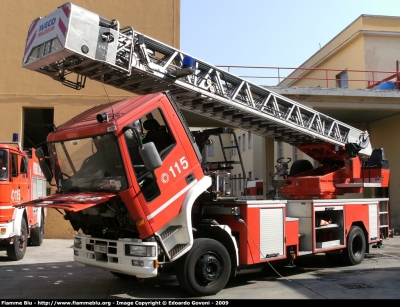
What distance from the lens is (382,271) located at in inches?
356

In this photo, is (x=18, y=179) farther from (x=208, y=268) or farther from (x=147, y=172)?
(x=208, y=268)

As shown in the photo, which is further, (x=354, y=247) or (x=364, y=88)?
(x=364, y=88)

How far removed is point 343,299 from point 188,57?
454 centimetres

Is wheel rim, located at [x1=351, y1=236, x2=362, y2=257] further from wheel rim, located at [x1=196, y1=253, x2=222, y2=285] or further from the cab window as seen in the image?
the cab window

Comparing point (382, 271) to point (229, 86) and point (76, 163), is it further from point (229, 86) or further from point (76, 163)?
point (76, 163)

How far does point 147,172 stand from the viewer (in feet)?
20.0

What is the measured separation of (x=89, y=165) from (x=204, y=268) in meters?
2.26

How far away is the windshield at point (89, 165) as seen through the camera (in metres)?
6.04

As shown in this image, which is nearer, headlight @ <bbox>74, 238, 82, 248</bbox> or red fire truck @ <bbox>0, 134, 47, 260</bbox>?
headlight @ <bbox>74, 238, 82, 248</bbox>

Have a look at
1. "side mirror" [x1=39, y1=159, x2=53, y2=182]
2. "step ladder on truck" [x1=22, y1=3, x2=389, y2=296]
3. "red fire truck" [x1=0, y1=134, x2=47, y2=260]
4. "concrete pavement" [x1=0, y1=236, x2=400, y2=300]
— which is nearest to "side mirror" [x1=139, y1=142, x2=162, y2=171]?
"step ladder on truck" [x1=22, y1=3, x2=389, y2=296]

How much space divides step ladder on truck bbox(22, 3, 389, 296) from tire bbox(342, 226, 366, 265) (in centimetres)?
129

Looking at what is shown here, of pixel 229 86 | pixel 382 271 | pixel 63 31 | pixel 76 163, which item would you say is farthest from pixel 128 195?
pixel 382 271

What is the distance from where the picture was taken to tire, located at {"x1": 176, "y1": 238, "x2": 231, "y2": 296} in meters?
6.46

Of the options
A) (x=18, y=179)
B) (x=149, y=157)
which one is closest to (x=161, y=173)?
(x=149, y=157)
